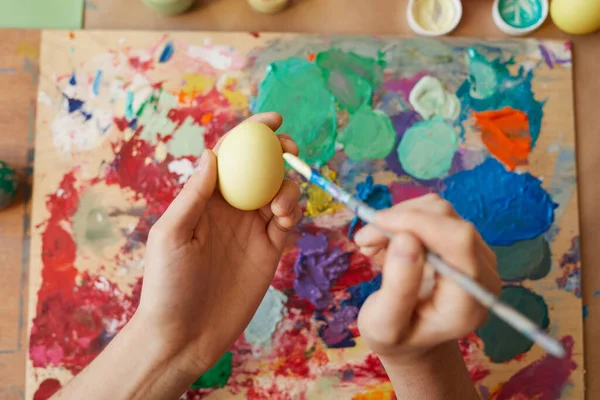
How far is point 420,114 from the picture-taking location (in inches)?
53.8

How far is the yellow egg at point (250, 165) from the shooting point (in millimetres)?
901

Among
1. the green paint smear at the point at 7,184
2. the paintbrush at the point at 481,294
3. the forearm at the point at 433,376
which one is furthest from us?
the green paint smear at the point at 7,184

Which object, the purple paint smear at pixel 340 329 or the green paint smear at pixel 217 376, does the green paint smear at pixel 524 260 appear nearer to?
the purple paint smear at pixel 340 329

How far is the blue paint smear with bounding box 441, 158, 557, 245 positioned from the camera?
4.33ft

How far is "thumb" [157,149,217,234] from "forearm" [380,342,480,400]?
0.46 metres

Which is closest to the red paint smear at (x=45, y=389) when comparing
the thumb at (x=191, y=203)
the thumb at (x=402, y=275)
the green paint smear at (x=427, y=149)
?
the thumb at (x=191, y=203)

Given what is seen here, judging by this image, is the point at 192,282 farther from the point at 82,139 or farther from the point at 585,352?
the point at 585,352

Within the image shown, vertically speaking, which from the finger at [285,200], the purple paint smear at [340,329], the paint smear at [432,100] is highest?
the paint smear at [432,100]

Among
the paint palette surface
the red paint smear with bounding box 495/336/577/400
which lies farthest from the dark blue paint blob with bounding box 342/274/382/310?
the red paint smear with bounding box 495/336/577/400

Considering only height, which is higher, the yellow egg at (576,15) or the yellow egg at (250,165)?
the yellow egg at (576,15)

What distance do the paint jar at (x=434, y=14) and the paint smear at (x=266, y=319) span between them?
0.91 metres

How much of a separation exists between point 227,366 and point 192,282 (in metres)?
0.42

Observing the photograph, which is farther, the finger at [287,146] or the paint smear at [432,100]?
the paint smear at [432,100]

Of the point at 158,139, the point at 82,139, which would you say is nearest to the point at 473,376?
the point at 158,139
